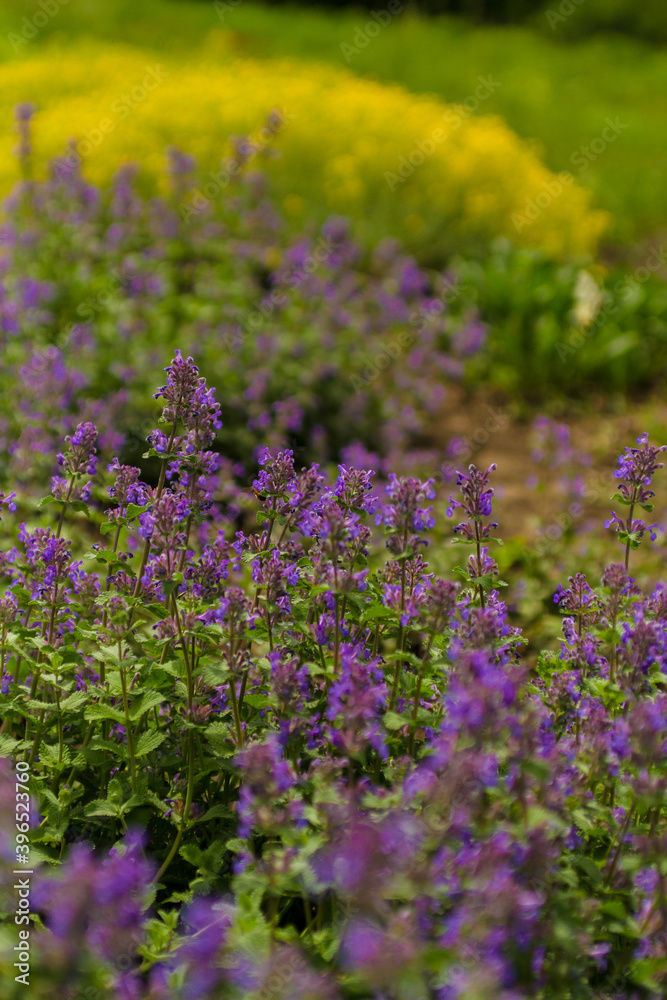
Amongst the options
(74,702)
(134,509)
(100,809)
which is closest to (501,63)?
(134,509)

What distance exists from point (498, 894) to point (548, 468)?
470 cm

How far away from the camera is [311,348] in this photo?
555cm

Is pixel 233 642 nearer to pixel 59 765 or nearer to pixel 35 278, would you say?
pixel 59 765

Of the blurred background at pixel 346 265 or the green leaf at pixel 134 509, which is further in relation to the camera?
the blurred background at pixel 346 265

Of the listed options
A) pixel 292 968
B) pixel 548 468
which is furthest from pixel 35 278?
pixel 292 968

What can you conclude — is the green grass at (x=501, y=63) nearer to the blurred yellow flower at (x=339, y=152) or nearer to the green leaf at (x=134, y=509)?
the blurred yellow flower at (x=339, y=152)

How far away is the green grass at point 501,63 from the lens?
11766mm

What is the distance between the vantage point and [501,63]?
16.9 m

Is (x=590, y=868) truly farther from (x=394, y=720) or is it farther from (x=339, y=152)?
(x=339, y=152)

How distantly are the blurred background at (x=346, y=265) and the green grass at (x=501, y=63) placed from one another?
0.33 ft

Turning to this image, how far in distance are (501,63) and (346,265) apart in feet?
38.9

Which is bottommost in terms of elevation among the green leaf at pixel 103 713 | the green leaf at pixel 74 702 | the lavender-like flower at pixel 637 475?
the green leaf at pixel 74 702

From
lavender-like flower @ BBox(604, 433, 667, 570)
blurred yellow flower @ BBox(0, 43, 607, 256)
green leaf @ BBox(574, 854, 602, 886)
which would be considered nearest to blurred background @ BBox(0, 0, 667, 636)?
blurred yellow flower @ BBox(0, 43, 607, 256)

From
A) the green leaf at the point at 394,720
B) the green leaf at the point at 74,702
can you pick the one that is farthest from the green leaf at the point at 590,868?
the green leaf at the point at 74,702
